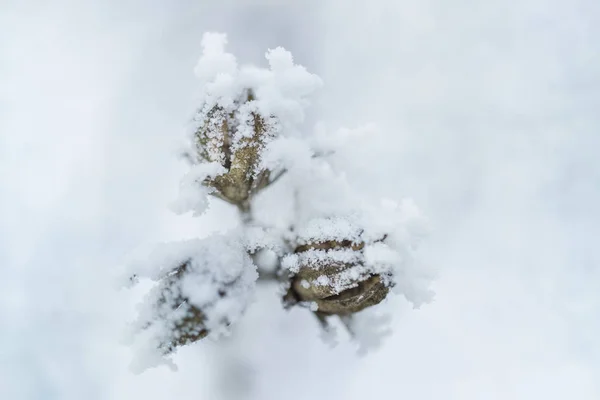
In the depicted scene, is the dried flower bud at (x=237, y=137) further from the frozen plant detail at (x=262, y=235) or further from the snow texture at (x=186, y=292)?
the snow texture at (x=186, y=292)

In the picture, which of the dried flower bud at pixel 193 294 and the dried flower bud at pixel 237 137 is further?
the dried flower bud at pixel 237 137

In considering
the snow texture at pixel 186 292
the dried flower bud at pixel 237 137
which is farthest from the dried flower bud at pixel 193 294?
the dried flower bud at pixel 237 137

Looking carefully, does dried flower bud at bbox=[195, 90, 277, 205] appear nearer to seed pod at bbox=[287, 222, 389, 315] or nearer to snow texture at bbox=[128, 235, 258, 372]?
snow texture at bbox=[128, 235, 258, 372]

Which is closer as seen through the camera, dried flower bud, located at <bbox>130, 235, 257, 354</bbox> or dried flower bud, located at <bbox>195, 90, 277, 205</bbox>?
dried flower bud, located at <bbox>130, 235, 257, 354</bbox>

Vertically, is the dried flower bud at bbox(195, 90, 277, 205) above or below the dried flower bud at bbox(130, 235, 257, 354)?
above

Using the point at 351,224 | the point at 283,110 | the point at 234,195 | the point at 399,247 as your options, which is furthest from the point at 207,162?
the point at 399,247

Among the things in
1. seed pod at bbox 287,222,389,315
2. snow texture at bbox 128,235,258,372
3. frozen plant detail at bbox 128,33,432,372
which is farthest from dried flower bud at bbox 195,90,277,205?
seed pod at bbox 287,222,389,315

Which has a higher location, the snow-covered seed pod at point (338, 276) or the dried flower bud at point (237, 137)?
the dried flower bud at point (237, 137)

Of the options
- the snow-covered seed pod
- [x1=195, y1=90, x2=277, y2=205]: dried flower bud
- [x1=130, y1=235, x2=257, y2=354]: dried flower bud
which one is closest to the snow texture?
[x1=130, y1=235, x2=257, y2=354]: dried flower bud
